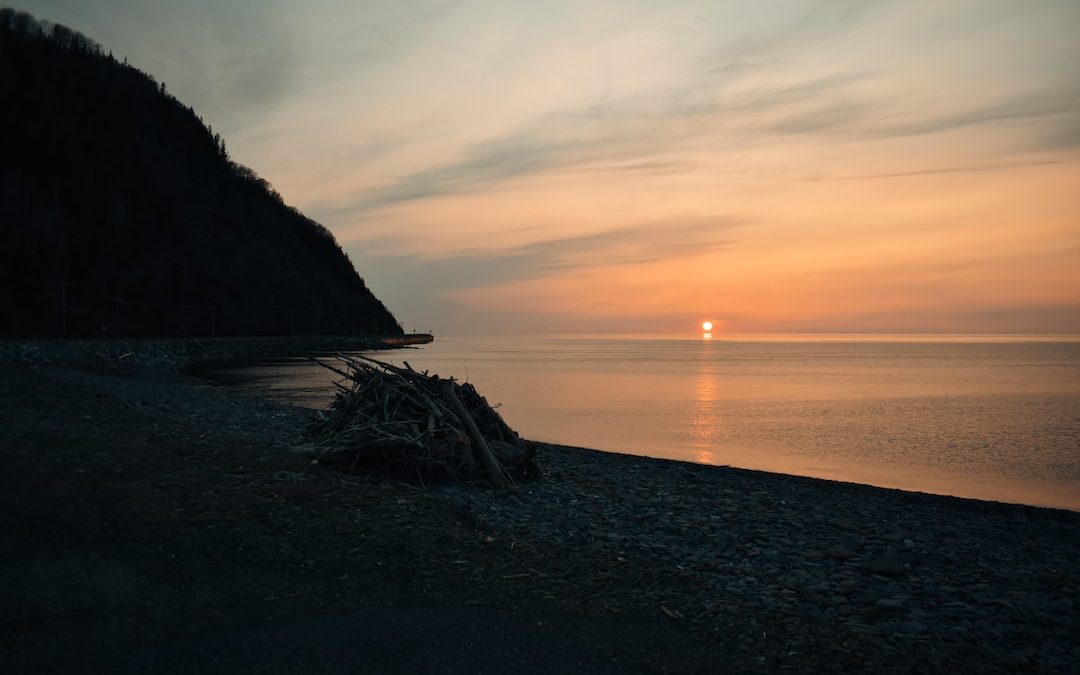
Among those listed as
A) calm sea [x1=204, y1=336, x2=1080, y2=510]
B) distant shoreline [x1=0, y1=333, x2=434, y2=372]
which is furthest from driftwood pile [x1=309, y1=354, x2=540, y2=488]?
calm sea [x1=204, y1=336, x2=1080, y2=510]

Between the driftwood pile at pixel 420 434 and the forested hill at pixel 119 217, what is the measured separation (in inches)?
1970

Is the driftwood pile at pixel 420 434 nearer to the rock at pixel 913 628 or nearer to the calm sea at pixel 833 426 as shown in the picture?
the rock at pixel 913 628

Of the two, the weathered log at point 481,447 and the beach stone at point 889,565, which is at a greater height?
the weathered log at point 481,447

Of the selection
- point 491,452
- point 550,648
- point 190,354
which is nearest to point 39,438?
point 491,452

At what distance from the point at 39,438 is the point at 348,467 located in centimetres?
475

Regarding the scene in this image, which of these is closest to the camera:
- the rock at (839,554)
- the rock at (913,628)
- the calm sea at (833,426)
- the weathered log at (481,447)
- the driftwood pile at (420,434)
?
the rock at (913,628)

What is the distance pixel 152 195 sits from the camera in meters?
88.0

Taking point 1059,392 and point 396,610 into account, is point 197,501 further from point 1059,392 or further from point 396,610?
point 1059,392

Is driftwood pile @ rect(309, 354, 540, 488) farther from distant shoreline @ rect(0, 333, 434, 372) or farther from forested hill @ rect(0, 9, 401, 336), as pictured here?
forested hill @ rect(0, 9, 401, 336)

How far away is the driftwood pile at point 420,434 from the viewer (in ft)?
37.4

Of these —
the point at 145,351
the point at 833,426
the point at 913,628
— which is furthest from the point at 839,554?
the point at 145,351

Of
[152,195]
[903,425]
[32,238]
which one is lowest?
[903,425]

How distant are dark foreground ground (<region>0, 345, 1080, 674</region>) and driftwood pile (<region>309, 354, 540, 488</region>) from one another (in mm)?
624

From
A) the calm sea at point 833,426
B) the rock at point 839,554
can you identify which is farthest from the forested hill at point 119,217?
the rock at point 839,554
